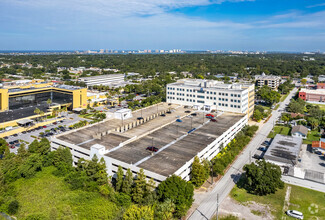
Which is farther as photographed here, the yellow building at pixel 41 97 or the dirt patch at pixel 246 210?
the yellow building at pixel 41 97

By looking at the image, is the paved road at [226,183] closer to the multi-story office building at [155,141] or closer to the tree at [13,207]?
the multi-story office building at [155,141]

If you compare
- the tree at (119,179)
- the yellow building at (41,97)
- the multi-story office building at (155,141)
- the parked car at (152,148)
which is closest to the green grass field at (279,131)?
the multi-story office building at (155,141)

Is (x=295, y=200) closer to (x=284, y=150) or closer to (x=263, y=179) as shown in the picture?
(x=263, y=179)

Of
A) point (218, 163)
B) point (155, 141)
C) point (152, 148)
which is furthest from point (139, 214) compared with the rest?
point (155, 141)

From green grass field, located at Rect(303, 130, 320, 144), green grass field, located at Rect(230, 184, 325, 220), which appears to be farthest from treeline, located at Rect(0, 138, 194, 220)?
green grass field, located at Rect(303, 130, 320, 144)

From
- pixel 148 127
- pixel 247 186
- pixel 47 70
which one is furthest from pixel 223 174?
pixel 47 70

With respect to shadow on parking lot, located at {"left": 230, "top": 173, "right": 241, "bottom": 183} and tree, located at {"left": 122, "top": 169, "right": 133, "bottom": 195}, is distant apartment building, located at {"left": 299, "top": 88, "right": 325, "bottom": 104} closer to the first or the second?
shadow on parking lot, located at {"left": 230, "top": 173, "right": 241, "bottom": 183}

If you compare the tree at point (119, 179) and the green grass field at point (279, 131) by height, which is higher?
the green grass field at point (279, 131)
